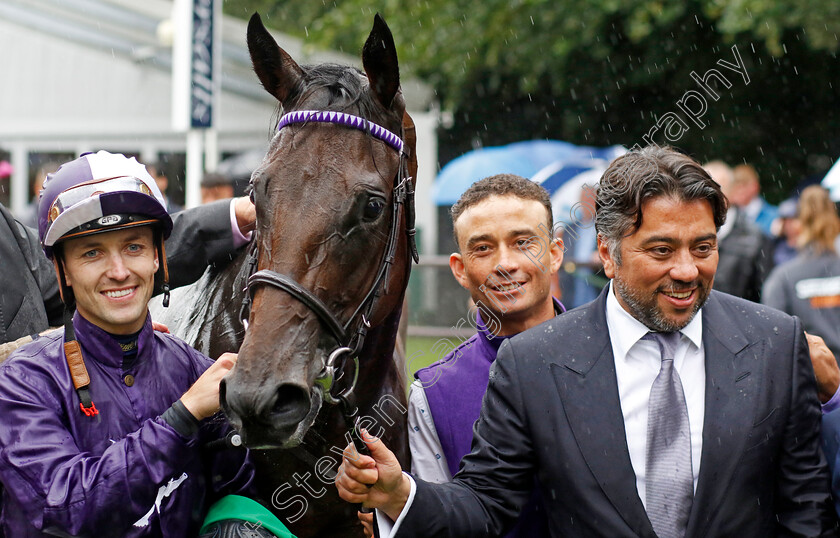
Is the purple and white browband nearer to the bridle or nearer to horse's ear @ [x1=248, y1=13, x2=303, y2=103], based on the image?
the bridle

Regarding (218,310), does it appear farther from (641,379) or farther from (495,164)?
(495,164)

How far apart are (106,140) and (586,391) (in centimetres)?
1457

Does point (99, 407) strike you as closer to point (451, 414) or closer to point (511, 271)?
point (451, 414)

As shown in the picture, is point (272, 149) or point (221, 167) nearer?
point (272, 149)

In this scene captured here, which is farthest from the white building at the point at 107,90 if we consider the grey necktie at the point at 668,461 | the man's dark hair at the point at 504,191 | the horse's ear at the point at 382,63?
the grey necktie at the point at 668,461

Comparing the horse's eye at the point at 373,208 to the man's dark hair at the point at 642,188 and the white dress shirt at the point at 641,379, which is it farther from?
the white dress shirt at the point at 641,379

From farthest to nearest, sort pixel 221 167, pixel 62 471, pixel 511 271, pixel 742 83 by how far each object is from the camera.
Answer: pixel 742 83, pixel 221 167, pixel 511 271, pixel 62 471

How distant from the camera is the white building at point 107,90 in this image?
14461mm

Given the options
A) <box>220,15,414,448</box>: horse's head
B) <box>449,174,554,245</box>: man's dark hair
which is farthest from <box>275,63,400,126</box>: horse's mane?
<box>449,174,554,245</box>: man's dark hair

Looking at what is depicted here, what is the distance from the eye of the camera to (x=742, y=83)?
15.2 meters

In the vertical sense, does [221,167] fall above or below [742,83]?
below

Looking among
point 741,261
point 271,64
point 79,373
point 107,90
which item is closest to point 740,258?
point 741,261

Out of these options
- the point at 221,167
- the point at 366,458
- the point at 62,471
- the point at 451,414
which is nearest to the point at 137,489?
the point at 62,471

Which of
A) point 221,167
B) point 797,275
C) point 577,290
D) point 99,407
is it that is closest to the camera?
point 99,407
